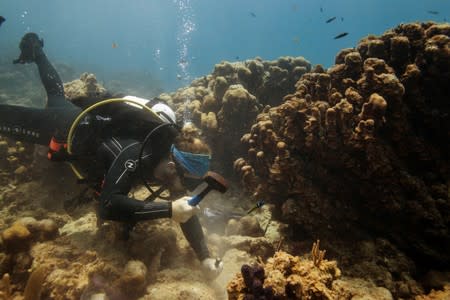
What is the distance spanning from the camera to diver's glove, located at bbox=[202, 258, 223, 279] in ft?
11.9

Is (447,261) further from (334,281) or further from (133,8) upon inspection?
(133,8)

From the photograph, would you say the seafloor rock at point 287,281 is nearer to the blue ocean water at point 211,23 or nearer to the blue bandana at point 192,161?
the blue bandana at point 192,161

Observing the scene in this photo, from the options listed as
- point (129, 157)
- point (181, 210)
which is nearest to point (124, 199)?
point (129, 157)

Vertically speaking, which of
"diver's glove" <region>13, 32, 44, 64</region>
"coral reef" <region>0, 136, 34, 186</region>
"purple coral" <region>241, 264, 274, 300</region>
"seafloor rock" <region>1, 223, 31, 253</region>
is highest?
"diver's glove" <region>13, 32, 44, 64</region>

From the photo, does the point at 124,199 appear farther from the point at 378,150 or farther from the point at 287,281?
the point at 378,150

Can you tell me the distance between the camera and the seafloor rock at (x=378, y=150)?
3725 millimetres

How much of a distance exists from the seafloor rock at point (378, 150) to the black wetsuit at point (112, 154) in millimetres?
1816

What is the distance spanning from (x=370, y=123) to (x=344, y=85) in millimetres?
1095

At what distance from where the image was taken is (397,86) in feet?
12.3

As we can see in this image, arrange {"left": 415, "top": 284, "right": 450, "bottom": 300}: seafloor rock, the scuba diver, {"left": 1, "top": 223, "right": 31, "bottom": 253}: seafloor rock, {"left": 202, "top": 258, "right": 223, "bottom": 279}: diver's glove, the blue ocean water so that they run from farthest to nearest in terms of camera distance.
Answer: the blue ocean water → {"left": 202, "top": 258, "right": 223, "bottom": 279}: diver's glove → {"left": 1, "top": 223, "right": 31, "bottom": 253}: seafloor rock → the scuba diver → {"left": 415, "top": 284, "right": 450, "bottom": 300}: seafloor rock

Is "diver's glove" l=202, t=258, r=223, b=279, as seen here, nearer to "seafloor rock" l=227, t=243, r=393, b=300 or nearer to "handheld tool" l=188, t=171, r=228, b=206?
"handheld tool" l=188, t=171, r=228, b=206

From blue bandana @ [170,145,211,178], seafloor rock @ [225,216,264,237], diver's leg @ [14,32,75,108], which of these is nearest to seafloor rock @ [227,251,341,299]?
blue bandana @ [170,145,211,178]

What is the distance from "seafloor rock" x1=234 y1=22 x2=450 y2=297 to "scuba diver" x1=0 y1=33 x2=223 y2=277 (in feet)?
5.04

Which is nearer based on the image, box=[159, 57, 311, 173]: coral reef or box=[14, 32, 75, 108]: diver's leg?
box=[14, 32, 75, 108]: diver's leg
